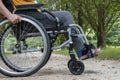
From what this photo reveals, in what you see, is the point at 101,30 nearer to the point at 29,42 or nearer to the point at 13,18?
the point at 29,42

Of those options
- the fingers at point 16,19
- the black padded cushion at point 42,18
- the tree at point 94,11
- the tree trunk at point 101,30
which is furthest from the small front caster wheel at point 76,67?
the tree trunk at point 101,30

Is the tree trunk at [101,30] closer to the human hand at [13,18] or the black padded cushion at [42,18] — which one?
the black padded cushion at [42,18]

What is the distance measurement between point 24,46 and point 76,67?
881mm

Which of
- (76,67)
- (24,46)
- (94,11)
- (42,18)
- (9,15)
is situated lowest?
(76,67)

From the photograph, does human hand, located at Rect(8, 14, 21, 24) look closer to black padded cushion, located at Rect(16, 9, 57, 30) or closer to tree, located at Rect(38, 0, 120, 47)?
black padded cushion, located at Rect(16, 9, 57, 30)

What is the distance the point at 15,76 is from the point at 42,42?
65 cm

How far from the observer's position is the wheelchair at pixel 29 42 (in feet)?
19.2

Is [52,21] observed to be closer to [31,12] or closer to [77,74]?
[31,12]

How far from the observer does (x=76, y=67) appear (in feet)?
20.4

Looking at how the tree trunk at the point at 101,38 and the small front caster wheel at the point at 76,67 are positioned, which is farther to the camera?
the tree trunk at the point at 101,38

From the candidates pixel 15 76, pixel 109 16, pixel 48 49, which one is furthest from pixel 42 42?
pixel 109 16

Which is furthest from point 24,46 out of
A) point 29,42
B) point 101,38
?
point 101,38

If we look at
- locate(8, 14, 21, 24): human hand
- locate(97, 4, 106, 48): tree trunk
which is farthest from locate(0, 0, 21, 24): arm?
locate(97, 4, 106, 48): tree trunk

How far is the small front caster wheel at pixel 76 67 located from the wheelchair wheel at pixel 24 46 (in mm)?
545
